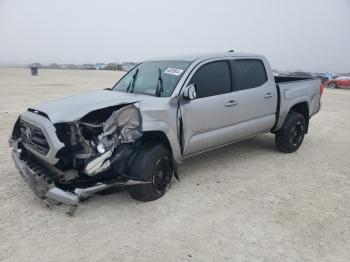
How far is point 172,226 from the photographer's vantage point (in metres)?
3.84

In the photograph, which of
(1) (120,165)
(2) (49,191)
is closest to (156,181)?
(1) (120,165)

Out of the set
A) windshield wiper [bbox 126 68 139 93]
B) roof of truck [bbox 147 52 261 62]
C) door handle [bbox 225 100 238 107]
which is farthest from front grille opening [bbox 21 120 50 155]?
door handle [bbox 225 100 238 107]

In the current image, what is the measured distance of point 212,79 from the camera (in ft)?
16.9

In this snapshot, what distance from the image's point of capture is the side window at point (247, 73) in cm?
554

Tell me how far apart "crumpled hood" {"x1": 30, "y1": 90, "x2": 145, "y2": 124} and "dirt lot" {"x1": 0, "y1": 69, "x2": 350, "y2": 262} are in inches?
45.1

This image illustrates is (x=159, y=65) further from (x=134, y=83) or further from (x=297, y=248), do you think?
(x=297, y=248)

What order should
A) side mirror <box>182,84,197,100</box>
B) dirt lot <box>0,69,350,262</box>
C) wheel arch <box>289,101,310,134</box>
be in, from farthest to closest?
wheel arch <box>289,101,310,134</box>, side mirror <box>182,84,197,100</box>, dirt lot <box>0,69,350,262</box>

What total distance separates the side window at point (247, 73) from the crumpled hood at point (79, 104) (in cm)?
166

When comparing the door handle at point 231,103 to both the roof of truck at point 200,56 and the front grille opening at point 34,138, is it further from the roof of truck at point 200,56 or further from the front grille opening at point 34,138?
the front grille opening at point 34,138

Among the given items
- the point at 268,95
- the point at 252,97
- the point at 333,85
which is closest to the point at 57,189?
the point at 252,97

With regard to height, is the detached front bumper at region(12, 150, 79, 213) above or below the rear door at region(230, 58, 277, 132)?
below

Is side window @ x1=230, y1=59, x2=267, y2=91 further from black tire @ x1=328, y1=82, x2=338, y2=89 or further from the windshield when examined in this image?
black tire @ x1=328, y1=82, x2=338, y2=89

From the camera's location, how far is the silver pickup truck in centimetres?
393

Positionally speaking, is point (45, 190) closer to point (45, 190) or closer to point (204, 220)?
point (45, 190)
